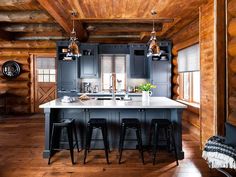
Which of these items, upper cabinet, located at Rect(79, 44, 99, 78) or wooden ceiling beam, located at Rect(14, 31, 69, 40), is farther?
wooden ceiling beam, located at Rect(14, 31, 69, 40)

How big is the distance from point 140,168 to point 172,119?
1127 mm

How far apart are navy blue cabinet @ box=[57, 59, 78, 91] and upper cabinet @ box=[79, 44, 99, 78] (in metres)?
0.27

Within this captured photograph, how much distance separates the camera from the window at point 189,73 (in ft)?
18.9

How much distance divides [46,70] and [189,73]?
5477 millimetres

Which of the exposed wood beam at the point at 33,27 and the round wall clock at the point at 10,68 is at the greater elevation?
the exposed wood beam at the point at 33,27

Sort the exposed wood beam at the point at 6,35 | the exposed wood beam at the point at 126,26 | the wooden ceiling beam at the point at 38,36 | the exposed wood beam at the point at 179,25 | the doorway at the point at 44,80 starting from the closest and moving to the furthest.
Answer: the exposed wood beam at the point at 179,25
the exposed wood beam at the point at 126,26
the exposed wood beam at the point at 6,35
the wooden ceiling beam at the point at 38,36
the doorway at the point at 44,80

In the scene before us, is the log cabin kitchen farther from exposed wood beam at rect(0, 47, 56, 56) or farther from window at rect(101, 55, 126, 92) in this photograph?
exposed wood beam at rect(0, 47, 56, 56)

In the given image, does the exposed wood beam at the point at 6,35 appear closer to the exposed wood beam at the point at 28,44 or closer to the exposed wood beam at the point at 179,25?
the exposed wood beam at the point at 28,44

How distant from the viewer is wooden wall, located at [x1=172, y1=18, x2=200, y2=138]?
555cm

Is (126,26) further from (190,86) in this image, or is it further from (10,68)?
(10,68)

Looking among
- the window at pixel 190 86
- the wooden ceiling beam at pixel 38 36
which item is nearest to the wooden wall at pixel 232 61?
the window at pixel 190 86

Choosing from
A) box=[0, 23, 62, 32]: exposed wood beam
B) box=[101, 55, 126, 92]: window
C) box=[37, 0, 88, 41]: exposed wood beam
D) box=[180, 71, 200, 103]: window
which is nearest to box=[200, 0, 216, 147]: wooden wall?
box=[180, 71, 200, 103]: window

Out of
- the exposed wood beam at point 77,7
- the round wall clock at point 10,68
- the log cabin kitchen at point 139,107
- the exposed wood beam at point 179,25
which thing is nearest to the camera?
the log cabin kitchen at point 139,107

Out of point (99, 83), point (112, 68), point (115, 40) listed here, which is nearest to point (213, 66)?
point (112, 68)
